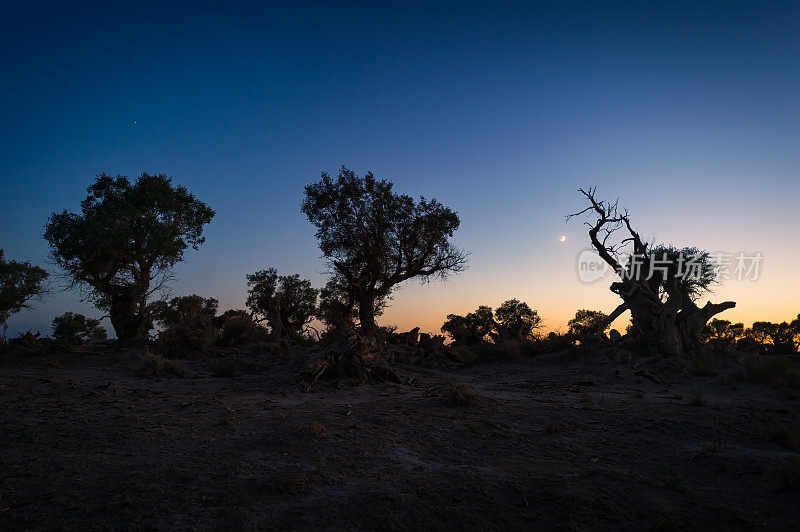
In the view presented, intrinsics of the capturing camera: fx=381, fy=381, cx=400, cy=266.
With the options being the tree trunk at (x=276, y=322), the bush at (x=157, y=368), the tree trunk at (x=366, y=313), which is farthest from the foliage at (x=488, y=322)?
the bush at (x=157, y=368)

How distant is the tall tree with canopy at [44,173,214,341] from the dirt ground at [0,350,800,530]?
12012mm

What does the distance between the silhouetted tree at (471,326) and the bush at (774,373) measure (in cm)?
1526

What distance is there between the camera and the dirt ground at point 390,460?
4.40 meters

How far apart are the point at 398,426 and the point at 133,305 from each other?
864 inches

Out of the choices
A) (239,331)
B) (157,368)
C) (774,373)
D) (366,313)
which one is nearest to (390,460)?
(157,368)

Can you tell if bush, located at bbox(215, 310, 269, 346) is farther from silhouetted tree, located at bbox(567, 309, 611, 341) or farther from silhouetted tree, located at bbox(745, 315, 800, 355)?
silhouetted tree, located at bbox(745, 315, 800, 355)

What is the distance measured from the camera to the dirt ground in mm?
4398

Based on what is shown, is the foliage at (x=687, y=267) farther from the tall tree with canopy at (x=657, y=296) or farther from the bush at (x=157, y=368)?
the bush at (x=157, y=368)

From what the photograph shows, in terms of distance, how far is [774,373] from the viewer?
12.5 meters

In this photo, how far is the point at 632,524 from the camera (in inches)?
167

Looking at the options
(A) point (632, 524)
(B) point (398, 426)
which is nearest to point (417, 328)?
(B) point (398, 426)

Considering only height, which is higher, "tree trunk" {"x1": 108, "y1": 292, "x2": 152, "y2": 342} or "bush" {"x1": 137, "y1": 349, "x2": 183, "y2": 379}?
"tree trunk" {"x1": 108, "y1": 292, "x2": 152, "y2": 342}

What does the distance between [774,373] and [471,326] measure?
1817cm

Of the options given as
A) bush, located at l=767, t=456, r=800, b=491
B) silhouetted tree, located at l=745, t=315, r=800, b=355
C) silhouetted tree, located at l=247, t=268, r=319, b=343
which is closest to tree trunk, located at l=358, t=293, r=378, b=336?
silhouetted tree, located at l=247, t=268, r=319, b=343
